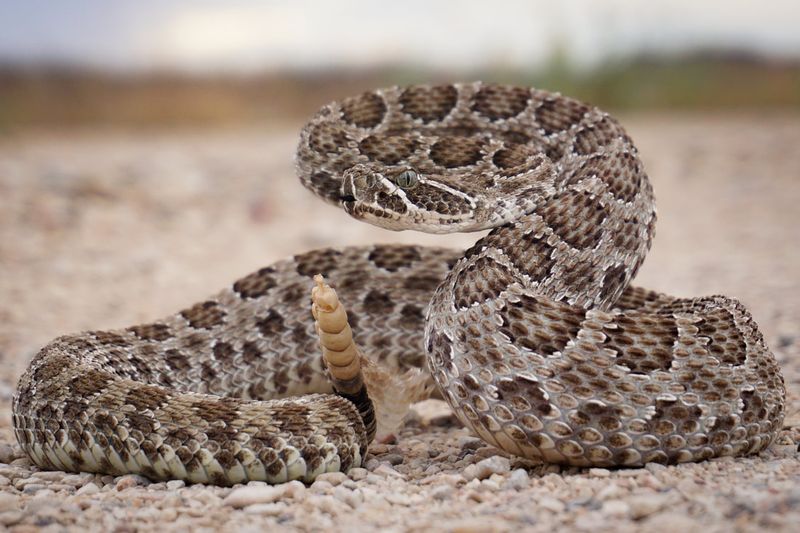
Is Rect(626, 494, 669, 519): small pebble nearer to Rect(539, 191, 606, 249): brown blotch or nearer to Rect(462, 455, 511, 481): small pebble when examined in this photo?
Rect(462, 455, 511, 481): small pebble

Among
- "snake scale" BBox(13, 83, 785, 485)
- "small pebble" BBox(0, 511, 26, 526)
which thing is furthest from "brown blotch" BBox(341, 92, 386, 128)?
"small pebble" BBox(0, 511, 26, 526)

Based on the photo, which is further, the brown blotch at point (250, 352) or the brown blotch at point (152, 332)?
the brown blotch at point (250, 352)

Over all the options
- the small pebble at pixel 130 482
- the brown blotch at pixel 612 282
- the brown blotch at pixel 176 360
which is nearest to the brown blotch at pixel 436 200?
the brown blotch at pixel 612 282

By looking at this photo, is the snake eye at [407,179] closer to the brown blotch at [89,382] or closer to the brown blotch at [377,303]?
the brown blotch at [377,303]

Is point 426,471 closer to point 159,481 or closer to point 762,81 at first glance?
point 159,481

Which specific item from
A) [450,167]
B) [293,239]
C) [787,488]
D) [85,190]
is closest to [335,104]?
[450,167]

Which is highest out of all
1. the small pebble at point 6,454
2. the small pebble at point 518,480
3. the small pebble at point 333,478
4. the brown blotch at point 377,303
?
the brown blotch at point 377,303
